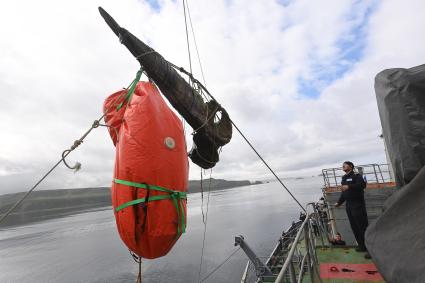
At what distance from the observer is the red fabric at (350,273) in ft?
16.0

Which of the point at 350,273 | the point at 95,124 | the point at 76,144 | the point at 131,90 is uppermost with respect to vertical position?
the point at 131,90

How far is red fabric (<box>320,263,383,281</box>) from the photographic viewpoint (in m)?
4.86

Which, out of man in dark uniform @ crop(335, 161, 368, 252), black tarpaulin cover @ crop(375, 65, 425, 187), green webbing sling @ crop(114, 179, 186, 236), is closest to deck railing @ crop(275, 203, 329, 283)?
man in dark uniform @ crop(335, 161, 368, 252)

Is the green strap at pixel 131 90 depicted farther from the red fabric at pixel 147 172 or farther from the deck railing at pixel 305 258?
the deck railing at pixel 305 258

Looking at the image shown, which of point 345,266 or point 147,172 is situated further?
point 345,266

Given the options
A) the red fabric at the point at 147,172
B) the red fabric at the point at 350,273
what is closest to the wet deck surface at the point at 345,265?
the red fabric at the point at 350,273

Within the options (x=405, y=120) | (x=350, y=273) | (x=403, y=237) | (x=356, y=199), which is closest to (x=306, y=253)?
(x=350, y=273)

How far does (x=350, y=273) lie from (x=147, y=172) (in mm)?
5004

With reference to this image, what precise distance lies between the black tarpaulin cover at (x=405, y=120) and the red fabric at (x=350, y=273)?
13.0ft

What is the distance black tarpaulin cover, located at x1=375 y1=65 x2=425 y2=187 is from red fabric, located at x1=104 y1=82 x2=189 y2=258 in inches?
76.3

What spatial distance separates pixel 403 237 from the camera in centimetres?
161

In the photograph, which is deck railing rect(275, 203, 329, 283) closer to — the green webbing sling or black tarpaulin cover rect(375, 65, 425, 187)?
the green webbing sling

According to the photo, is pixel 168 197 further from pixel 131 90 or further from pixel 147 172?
pixel 131 90

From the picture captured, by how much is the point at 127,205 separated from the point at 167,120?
99 cm
